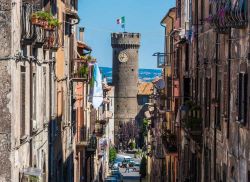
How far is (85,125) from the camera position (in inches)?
1649

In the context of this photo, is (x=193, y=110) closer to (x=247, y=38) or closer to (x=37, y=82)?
(x=37, y=82)

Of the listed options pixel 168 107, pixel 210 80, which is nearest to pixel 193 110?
pixel 210 80

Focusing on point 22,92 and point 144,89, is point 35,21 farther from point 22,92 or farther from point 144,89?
point 144,89

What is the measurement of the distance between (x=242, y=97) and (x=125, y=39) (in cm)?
10101

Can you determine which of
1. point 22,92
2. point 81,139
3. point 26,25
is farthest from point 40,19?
point 81,139

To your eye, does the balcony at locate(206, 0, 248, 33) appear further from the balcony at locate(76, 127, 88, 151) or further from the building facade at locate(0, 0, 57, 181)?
the balcony at locate(76, 127, 88, 151)

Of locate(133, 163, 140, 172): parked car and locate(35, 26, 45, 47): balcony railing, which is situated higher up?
locate(35, 26, 45, 47): balcony railing

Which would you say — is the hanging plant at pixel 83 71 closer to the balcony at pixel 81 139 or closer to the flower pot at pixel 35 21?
the balcony at pixel 81 139

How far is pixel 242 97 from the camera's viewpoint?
47.8 ft

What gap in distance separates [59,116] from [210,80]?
8.11 metres

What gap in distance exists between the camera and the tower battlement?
11494cm

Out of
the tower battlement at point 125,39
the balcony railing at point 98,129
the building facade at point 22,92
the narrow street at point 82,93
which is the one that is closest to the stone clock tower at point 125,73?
the tower battlement at point 125,39

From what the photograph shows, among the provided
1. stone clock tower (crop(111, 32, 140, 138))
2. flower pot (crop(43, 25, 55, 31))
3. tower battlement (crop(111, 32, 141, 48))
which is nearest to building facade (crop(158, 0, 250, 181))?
flower pot (crop(43, 25, 55, 31))

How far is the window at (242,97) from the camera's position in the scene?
47.0 feet
